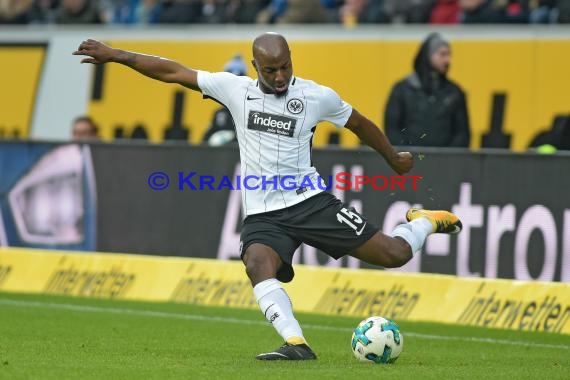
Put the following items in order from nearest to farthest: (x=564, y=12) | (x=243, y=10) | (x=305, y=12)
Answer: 1. (x=564, y=12)
2. (x=305, y=12)
3. (x=243, y=10)

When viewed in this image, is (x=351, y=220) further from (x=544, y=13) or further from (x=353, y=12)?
(x=353, y=12)

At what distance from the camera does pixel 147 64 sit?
10117 millimetres

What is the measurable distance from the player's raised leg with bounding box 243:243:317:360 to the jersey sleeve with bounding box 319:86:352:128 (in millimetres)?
1065

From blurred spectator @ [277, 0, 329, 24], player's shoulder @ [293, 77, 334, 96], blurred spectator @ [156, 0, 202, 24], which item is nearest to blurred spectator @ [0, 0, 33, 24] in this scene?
blurred spectator @ [156, 0, 202, 24]

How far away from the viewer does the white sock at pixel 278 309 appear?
383 inches

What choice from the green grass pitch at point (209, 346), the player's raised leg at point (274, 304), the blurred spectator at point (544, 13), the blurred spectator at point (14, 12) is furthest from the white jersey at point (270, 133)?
the blurred spectator at point (14, 12)

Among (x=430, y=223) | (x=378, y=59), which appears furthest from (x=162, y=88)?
(x=430, y=223)

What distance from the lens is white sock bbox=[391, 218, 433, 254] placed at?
35.1 ft

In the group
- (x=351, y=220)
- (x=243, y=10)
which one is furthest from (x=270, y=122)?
(x=243, y=10)

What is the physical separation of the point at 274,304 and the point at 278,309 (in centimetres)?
4

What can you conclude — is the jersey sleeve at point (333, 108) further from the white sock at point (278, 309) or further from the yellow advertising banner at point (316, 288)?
the yellow advertising banner at point (316, 288)

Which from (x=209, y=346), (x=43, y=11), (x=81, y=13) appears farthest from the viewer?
(x=43, y=11)

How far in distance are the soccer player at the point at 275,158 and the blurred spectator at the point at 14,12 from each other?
42.3 feet

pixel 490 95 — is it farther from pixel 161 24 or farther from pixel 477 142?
pixel 161 24
